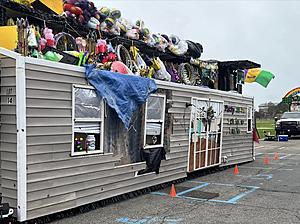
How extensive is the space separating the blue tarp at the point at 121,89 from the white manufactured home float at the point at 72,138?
0.46 ft

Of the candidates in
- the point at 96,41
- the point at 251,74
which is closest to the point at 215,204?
the point at 96,41

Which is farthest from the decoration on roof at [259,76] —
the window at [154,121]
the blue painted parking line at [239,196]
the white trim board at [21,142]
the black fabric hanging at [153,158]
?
the white trim board at [21,142]

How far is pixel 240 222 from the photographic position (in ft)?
18.8

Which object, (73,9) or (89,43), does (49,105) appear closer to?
(89,43)

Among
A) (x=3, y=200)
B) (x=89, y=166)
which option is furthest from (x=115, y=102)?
(x=3, y=200)

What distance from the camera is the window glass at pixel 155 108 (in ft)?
25.2

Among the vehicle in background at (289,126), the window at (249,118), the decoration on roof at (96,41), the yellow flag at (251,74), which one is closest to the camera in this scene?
the decoration on roof at (96,41)

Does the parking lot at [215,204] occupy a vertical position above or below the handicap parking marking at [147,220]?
above

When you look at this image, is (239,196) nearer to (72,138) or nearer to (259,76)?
(72,138)

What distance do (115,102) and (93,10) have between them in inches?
108

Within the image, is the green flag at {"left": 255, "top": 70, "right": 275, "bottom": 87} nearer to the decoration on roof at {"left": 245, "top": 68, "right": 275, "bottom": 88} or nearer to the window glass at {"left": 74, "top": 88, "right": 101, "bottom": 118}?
the decoration on roof at {"left": 245, "top": 68, "right": 275, "bottom": 88}

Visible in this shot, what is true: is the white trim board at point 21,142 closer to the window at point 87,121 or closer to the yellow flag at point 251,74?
the window at point 87,121

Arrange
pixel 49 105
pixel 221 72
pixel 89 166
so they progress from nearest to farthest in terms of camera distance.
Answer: pixel 49 105 < pixel 89 166 < pixel 221 72

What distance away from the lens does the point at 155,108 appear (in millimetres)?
7875
